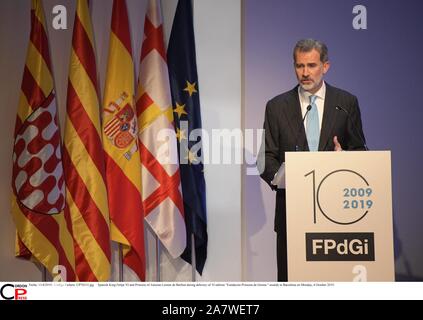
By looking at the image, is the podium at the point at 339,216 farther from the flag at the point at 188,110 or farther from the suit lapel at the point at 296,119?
the flag at the point at 188,110

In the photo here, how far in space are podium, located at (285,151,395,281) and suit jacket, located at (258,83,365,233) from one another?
0.66 meters

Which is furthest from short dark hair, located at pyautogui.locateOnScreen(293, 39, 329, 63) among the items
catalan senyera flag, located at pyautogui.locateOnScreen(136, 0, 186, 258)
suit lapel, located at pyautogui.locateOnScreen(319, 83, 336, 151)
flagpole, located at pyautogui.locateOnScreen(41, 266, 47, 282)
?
flagpole, located at pyautogui.locateOnScreen(41, 266, 47, 282)

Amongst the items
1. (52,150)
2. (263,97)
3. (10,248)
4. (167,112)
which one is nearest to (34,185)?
(52,150)

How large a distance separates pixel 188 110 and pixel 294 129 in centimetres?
67

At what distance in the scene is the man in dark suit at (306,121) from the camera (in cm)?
342

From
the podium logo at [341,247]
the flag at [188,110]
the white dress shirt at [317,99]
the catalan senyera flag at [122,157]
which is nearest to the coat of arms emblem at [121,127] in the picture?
the catalan senyera flag at [122,157]

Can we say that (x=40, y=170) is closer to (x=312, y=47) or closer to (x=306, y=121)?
(x=306, y=121)

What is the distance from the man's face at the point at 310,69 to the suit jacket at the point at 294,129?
71 mm

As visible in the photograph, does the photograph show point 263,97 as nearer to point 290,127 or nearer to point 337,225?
point 290,127

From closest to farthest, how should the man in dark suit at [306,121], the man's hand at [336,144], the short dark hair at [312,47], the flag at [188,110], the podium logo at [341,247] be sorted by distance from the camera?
the podium logo at [341,247], the man's hand at [336,144], the man in dark suit at [306,121], the short dark hair at [312,47], the flag at [188,110]

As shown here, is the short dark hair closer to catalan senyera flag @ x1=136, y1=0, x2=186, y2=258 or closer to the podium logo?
catalan senyera flag @ x1=136, y1=0, x2=186, y2=258

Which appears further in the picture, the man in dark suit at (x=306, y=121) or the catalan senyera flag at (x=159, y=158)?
the catalan senyera flag at (x=159, y=158)

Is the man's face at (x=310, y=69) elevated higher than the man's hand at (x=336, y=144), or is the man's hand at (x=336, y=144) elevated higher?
the man's face at (x=310, y=69)

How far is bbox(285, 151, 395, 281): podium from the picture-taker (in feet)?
8.89
